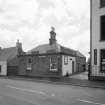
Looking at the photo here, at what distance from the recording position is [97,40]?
58.5ft

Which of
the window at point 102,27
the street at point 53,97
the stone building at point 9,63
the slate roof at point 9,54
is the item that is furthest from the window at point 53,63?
the slate roof at point 9,54

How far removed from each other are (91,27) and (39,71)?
477 inches

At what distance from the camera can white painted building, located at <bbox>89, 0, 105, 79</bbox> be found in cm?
1720

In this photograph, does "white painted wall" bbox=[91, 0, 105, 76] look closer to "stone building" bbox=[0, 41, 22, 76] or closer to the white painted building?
the white painted building

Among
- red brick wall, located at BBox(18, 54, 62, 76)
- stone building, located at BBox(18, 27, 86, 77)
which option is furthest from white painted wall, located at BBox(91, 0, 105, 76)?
red brick wall, located at BBox(18, 54, 62, 76)

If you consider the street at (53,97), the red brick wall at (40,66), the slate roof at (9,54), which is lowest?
the street at (53,97)

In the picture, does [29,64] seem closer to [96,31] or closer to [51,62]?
[51,62]

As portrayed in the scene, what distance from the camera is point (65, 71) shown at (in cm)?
2308

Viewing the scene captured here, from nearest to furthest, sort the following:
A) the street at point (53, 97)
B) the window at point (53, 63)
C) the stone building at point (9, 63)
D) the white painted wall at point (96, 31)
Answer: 1. the street at point (53, 97)
2. the white painted wall at point (96, 31)
3. the window at point (53, 63)
4. the stone building at point (9, 63)

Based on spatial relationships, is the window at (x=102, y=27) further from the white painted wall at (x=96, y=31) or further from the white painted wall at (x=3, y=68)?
the white painted wall at (x=3, y=68)

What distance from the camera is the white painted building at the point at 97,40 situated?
677 inches

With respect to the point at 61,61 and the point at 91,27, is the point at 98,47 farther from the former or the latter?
the point at 61,61

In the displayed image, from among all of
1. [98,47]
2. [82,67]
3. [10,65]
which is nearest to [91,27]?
[98,47]

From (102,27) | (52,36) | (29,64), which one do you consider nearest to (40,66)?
(29,64)
